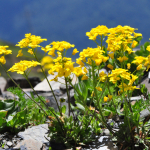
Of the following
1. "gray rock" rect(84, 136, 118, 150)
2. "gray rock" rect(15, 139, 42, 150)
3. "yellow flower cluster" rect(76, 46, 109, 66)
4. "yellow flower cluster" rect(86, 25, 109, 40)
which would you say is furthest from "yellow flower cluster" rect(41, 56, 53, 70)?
"gray rock" rect(84, 136, 118, 150)

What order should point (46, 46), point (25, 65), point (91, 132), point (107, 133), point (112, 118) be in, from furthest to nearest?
point (112, 118)
point (107, 133)
point (91, 132)
point (46, 46)
point (25, 65)

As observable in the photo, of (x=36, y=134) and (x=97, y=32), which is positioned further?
(x=36, y=134)

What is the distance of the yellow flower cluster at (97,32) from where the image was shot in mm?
1642

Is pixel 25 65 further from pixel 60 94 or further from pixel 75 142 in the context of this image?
pixel 60 94

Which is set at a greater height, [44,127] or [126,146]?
[44,127]

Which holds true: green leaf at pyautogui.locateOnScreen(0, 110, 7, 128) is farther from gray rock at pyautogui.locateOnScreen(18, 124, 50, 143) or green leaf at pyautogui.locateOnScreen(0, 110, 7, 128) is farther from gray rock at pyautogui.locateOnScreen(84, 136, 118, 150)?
gray rock at pyautogui.locateOnScreen(84, 136, 118, 150)

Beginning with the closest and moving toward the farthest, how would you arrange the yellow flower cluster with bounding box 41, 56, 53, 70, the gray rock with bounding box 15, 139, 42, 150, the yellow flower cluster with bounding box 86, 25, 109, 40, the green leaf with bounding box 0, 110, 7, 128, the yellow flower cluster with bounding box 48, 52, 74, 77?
the yellow flower cluster with bounding box 48, 52, 74, 77 < the yellow flower cluster with bounding box 41, 56, 53, 70 < the yellow flower cluster with bounding box 86, 25, 109, 40 < the gray rock with bounding box 15, 139, 42, 150 < the green leaf with bounding box 0, 110, 7, 128

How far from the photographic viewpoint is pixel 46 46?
1.65 meters

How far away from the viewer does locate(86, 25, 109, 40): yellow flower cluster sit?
64.6 inches

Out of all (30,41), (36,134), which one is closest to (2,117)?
(36,134)

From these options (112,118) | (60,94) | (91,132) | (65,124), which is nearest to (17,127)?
(65,124)

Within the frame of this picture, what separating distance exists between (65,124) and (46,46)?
0.83m

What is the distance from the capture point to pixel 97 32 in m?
1.65

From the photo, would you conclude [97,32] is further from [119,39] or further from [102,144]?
[102,144]
